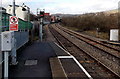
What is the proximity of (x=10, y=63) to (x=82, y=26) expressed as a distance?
4240 cm

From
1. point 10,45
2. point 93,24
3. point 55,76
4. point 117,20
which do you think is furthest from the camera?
point 93,24

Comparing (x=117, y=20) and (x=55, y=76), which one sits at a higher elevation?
→ (x=117, y=20)

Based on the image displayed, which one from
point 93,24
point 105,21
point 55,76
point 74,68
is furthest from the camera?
point 93,24

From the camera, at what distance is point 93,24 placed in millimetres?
43625

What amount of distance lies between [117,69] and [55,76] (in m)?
3.80

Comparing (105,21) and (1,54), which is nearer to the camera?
(1,54)

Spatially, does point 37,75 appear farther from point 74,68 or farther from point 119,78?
point 119,78

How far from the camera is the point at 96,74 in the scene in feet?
25.2

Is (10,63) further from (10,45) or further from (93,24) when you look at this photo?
(93,24)

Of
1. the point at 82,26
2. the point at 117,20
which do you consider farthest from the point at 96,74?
the point at 82,26

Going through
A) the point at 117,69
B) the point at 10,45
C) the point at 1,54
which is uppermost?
the point at 10,45

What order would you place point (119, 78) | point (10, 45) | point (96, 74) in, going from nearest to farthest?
point (10, 45)
point (119, 78)
point (96, 74)

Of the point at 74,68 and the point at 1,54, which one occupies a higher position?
the point at 1,54

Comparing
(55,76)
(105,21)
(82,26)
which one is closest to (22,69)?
(55,76)
